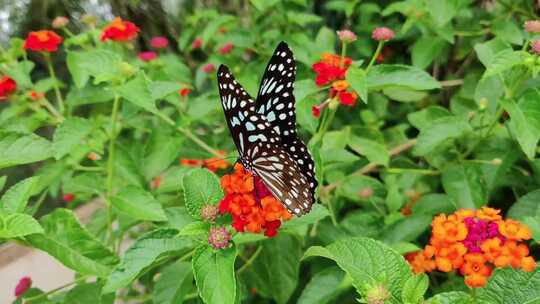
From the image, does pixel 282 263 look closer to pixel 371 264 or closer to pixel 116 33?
pixel 371 264

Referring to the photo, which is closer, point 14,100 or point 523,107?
point 523,107

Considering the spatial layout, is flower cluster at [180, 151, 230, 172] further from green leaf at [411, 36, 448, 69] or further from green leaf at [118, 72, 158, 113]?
green leaf at [411, 36, 448, 69]

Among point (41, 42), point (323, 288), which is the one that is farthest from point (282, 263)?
point (41, 42)

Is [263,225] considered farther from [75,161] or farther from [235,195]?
[75,161]

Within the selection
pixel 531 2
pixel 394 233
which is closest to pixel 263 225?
pixel 394 233

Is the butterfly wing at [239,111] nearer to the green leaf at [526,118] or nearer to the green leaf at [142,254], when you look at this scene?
the green leaf at [142,254]

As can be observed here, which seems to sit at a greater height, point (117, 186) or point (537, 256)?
point (117, 186)

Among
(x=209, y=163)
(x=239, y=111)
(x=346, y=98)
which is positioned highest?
(x=239, y=111)

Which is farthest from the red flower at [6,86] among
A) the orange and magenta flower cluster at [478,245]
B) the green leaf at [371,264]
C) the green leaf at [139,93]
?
the orange and magenta flower cluster at [478,245]

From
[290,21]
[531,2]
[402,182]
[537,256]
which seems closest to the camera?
[537,256]
